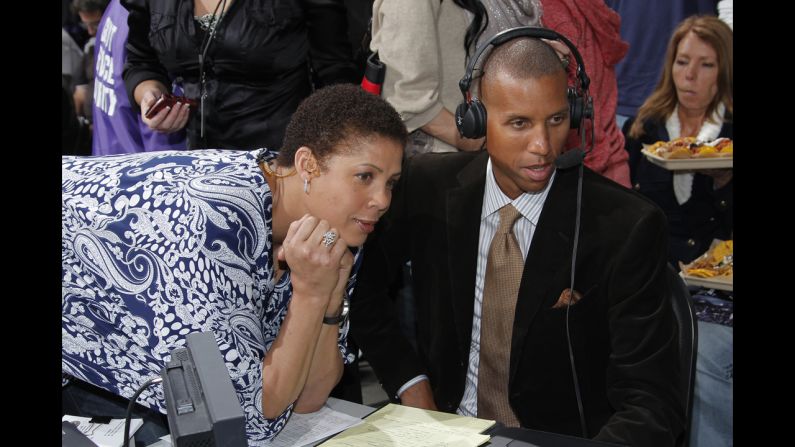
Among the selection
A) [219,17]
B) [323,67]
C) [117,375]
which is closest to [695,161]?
[323,67]

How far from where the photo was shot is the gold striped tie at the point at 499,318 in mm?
2062

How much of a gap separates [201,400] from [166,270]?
75cm

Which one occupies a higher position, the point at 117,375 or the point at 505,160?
the point at 505,160

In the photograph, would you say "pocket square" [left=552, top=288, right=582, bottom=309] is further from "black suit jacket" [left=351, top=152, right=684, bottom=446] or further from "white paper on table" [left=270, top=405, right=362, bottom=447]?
"white paper on table" [left=270, top=405, right=362, bottom=447]

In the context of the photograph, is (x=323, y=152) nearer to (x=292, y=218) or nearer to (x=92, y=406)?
(x=292, y=218)

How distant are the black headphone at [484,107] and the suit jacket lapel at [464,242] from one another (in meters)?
0.17

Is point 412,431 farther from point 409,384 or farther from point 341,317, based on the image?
point 409,384

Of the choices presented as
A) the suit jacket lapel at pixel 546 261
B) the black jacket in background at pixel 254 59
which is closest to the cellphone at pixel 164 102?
the black jacket in background at pixel 254 59

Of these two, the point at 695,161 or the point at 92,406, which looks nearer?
the point at 92,406

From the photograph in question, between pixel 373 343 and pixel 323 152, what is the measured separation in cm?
61

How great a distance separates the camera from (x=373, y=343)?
221 centimetres

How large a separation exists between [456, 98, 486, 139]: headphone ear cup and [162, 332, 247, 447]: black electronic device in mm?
1135

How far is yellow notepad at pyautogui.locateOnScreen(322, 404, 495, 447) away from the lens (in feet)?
4.86

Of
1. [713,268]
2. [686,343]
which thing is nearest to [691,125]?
[713,268]
